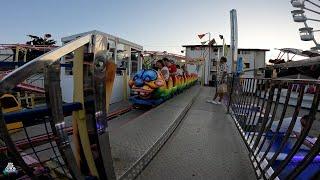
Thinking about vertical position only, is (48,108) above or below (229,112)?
above

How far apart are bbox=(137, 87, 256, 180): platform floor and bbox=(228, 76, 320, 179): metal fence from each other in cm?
15

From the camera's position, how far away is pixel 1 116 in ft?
4.68

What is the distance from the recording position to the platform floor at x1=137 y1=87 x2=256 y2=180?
303cm

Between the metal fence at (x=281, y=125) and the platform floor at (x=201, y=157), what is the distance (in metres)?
0.15

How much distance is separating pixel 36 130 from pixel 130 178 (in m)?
2.28

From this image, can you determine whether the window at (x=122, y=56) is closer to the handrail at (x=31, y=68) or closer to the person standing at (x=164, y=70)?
the person standing at (x=164, y=70)

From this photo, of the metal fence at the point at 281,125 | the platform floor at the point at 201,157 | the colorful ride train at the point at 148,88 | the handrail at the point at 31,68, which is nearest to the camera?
the handrail at the point at 31,68

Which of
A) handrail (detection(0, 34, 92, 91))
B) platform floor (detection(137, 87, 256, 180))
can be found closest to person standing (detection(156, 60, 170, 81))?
platform floor (detection(137, 87, 256, 180))

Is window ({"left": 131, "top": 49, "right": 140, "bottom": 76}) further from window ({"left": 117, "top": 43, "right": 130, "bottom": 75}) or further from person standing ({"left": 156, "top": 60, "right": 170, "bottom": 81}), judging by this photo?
person standing ({"left": 156, "top": 60, "right": 170, "bottom": 81})

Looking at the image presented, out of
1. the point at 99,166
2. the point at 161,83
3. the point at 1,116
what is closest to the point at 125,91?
the point at 161,83

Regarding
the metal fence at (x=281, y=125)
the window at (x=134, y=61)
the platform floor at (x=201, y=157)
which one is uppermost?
the window at (x=134, y=61)

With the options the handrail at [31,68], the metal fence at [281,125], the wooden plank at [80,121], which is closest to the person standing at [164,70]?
the metal fence at [281,125]

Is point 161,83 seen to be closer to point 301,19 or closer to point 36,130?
point 36,130

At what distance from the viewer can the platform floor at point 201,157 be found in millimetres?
3033
